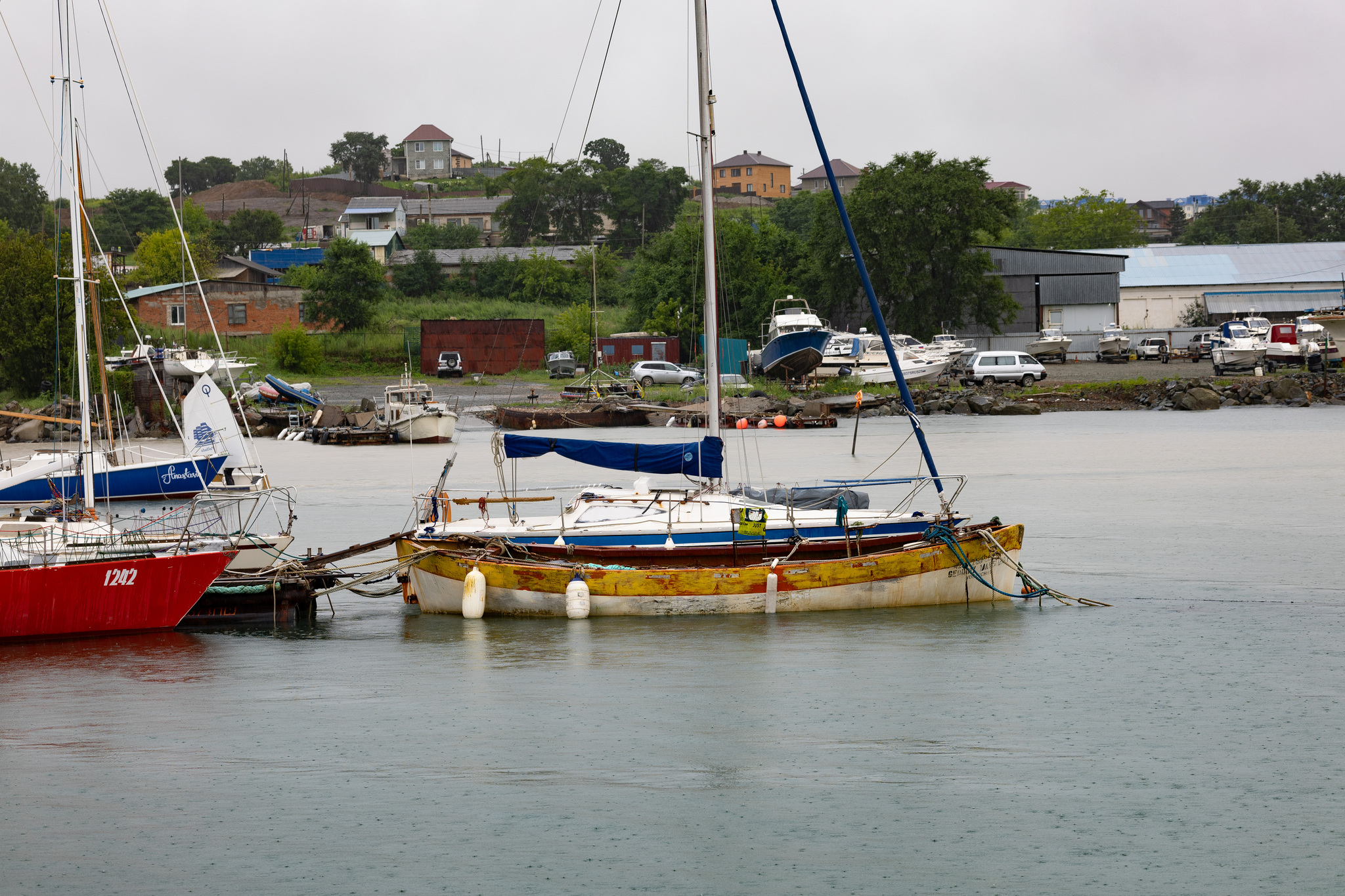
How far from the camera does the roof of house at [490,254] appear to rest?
95062 mm

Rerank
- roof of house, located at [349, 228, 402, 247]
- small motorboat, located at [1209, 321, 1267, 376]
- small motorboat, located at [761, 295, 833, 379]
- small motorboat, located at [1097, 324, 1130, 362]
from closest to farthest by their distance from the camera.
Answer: small motorboat, located at [761, 295, 833, 379] → small motorboat, located at [1209, 321, 1267, 376] → small motorboat, located at [1097, 324, 1130, 362] → roof of house, located at [349, 228, 402, 247]

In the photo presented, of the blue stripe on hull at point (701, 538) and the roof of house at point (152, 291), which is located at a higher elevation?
the roof of house at point (152, 291)

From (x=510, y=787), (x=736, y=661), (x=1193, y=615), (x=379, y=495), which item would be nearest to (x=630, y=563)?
(x=736, y=661)

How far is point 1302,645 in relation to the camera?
17312 millimetres

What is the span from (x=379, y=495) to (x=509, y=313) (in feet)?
158

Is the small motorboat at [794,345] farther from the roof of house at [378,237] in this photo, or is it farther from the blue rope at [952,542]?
the roof of house at [378,237]

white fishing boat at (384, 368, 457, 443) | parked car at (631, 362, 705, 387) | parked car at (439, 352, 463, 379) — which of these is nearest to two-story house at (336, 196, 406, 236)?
parked car at (439, 352, 463, 379)

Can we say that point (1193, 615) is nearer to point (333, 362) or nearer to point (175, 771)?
point (175, 771)

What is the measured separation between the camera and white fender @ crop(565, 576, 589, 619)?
60.1 ft

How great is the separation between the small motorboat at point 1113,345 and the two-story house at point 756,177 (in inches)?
3979

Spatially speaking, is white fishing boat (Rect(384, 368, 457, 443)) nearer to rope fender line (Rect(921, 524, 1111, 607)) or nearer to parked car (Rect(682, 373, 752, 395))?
parked car (Rect(682, 373, 752, 395))

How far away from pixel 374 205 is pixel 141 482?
3771 inches

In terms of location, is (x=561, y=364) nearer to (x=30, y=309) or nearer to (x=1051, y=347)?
(x=30, y=309)

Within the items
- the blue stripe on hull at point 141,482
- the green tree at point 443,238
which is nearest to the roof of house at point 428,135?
the green tree at point 443,238
